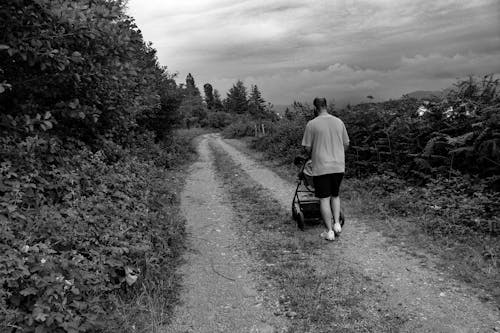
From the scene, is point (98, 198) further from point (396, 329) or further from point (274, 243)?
point (396, 329)

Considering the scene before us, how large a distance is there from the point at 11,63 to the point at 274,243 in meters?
4.95

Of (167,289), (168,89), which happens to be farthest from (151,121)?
(167,289)

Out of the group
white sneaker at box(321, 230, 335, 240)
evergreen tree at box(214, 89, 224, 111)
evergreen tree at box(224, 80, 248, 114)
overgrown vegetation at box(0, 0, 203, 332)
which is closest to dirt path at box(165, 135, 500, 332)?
white sneaker at box(321, 230, 335, 240)

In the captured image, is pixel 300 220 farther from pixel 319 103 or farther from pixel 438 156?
pixel 438 156

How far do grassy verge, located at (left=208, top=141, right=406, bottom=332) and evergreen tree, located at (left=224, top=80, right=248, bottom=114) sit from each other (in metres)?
85.1

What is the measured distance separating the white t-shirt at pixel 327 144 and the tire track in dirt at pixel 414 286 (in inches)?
49.9

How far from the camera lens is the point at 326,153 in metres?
5.99

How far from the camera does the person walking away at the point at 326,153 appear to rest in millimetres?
6008

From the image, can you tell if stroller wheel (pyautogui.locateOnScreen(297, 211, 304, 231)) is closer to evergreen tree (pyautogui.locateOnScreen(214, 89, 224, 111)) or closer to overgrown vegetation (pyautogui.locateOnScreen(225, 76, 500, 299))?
overgrown vegetation (pyautogui.locateOnScreen(225, 76, 500, 299))

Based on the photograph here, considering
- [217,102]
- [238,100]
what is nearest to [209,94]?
[217,102]

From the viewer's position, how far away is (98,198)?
579 cm

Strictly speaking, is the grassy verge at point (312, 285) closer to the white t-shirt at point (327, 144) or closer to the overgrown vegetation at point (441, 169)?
the white t-shirt at point (327, 144)

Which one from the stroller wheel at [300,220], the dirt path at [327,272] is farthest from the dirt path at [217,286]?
the stroller wheel at [300,220]

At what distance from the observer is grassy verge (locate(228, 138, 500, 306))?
4.81m
